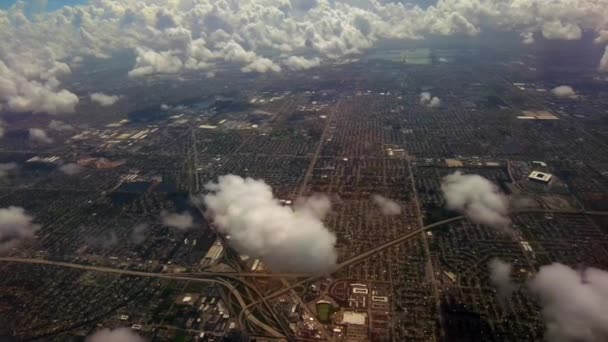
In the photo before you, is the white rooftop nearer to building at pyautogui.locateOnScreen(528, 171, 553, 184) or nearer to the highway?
the highway

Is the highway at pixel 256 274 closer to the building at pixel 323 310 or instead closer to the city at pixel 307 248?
the city at pixel 307 248

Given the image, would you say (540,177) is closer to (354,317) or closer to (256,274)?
(354,317)

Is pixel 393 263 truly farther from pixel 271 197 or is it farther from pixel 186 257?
pixel 186 257

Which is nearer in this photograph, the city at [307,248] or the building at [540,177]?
the city at [307,248]

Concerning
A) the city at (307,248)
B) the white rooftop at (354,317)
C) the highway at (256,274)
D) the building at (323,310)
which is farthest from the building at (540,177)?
the building at (323,310)

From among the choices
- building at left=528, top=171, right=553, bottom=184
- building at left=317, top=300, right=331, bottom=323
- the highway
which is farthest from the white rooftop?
building at left=528, top=171, right=553, bottom=184

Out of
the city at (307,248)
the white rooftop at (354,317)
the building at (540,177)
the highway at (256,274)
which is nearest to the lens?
the white rooftop at (354,317)

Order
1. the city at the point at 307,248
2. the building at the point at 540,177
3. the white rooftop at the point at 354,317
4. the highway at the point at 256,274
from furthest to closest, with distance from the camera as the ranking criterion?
the building at the point at 540,177, the highway at the point at 256,274, the city at the point at 307,248, the white rooftop at the point at 354,317

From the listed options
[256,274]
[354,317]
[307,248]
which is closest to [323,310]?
[354,317]
